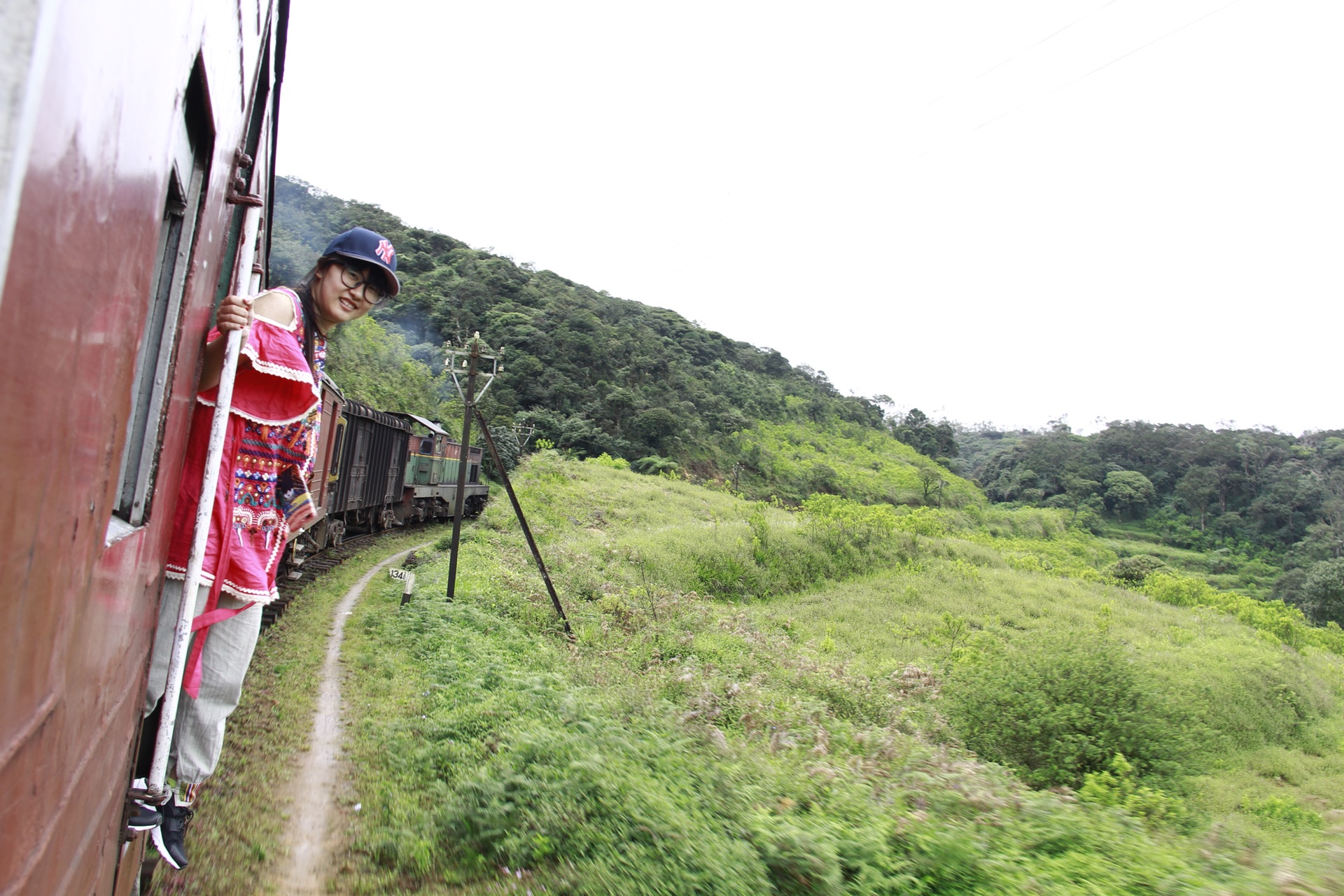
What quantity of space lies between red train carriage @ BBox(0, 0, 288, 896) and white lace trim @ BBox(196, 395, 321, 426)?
0.26m

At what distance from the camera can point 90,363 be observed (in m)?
0.86

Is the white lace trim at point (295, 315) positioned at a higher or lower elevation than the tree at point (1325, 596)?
higher

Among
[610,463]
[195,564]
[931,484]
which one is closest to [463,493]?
[195,564]

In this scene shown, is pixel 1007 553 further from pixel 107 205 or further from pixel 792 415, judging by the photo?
pixel 792 415

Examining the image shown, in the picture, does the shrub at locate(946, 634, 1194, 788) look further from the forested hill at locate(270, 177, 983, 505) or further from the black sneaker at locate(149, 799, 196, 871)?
the forested hill at locate(270, 177, 983, 505)

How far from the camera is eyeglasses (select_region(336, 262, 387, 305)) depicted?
96.4 inches

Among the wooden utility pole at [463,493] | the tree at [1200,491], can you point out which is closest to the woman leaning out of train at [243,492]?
the wooden utility pole at [463,493]

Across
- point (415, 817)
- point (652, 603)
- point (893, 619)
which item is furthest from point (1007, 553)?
point (415, 817)

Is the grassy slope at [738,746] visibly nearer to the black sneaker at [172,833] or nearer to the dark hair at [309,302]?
the black sneaker at [172,833]

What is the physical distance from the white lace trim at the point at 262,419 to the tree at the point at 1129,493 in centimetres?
6430

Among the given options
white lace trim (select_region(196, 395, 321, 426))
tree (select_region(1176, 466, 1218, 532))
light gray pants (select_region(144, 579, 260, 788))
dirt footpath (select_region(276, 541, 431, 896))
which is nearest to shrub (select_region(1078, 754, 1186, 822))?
dirt footpath (select_region(276, 541, 431, 896))

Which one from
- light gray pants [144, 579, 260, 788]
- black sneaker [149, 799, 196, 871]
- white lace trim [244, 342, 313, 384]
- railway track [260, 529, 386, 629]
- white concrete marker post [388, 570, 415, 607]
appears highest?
white lace trim [244, 342, 313, 384]

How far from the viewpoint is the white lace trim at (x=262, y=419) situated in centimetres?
197

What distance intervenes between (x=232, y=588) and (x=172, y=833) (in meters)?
0.70
